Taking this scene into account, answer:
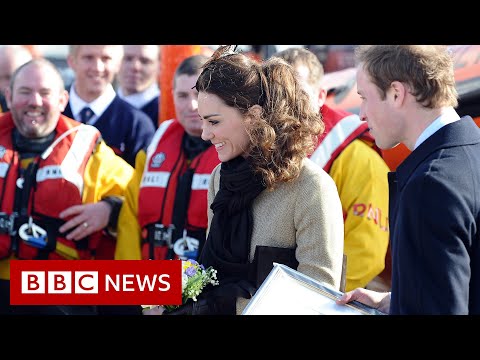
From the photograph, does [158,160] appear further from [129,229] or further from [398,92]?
[398,92]

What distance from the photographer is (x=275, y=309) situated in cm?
253

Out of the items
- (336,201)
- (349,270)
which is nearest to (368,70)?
(336,201)

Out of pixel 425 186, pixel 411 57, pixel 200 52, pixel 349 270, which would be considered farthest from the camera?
pixel 200 52

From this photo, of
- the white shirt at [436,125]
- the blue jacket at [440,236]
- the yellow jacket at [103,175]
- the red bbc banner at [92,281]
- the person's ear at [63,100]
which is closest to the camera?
the blue jacket at [440,236]

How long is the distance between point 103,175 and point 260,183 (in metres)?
2.07

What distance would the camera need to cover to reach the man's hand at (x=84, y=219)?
4.77 meters

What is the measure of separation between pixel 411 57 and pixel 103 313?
271cm

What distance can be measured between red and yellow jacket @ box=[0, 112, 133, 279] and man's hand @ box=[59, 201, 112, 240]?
0.14 ft

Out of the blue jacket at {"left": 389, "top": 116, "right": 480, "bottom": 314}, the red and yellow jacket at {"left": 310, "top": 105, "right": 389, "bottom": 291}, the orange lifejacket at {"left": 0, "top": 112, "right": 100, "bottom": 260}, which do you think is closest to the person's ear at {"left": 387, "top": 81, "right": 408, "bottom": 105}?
the blue jacket at {"left": 389, "top": 116, "right": 480, "bottom": 314}

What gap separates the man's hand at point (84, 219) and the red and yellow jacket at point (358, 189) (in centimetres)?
123

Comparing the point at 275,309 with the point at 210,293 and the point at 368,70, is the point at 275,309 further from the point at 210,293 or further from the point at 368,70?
the point at 368,70

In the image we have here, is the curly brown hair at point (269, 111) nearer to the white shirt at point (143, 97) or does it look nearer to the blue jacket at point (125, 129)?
the blue jacket at point (125, 129)

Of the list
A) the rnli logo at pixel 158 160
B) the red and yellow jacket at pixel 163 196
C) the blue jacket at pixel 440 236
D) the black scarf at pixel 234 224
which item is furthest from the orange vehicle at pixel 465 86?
the blue jacket at pixel 440 236

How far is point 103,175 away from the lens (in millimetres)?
4902
